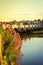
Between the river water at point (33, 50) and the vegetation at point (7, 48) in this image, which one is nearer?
the vegetation at point (7, 48)

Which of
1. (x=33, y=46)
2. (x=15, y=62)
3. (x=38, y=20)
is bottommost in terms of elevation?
(x=33, y=46)

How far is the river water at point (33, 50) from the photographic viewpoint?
4282mm

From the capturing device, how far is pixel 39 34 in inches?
223

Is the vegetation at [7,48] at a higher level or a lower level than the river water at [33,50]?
higher

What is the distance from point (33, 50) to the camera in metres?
5.15

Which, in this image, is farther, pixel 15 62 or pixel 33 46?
pixel 33 46

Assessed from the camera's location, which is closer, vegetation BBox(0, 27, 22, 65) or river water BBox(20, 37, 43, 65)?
vegetation BBox(0, 27, 22, 65)

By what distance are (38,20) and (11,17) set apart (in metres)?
0.61

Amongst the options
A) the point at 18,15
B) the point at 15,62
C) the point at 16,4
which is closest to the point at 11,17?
the point at 18,15

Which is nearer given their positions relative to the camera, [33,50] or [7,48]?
[7,48]

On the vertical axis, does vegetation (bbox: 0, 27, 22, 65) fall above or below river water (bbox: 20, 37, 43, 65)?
above

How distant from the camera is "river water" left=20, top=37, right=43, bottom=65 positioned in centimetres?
428

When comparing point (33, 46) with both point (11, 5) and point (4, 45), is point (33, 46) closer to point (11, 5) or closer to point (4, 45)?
point (11, 5)

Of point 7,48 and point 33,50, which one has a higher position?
point 7,48
